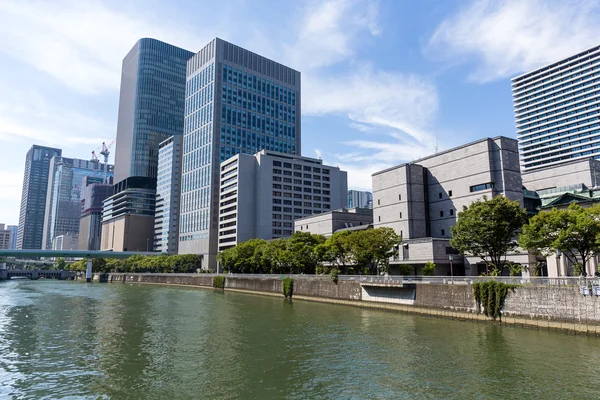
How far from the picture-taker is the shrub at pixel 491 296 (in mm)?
45875

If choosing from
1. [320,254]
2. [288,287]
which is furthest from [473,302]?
[288,287]

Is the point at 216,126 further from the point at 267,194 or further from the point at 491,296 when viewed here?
the point at 491,296

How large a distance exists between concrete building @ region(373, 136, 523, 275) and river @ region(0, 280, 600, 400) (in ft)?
110

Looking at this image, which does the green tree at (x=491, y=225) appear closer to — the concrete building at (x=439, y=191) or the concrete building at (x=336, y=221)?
the concrete building at (x=439, y=191)

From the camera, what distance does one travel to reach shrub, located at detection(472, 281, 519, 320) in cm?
4588

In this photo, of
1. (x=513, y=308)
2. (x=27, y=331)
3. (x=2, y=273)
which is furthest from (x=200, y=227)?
(x=513, y=308)

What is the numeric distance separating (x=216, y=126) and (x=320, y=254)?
11029cm

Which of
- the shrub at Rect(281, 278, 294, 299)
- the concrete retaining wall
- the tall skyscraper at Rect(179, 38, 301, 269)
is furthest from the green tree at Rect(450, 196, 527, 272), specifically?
the tall skyscraper at Rect(179, 38, 301, 269)

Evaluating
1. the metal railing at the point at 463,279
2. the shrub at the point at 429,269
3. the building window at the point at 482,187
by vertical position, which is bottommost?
the metal railing at the point at 463,279

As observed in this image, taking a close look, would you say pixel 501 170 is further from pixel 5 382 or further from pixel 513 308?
pixel 5 382

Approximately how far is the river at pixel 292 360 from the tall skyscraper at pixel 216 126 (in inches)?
5118

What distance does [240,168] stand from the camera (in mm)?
158375

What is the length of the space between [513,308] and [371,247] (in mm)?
31036

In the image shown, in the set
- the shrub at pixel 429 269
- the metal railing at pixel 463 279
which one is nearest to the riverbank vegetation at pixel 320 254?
the metal railing at pixel 463 279
